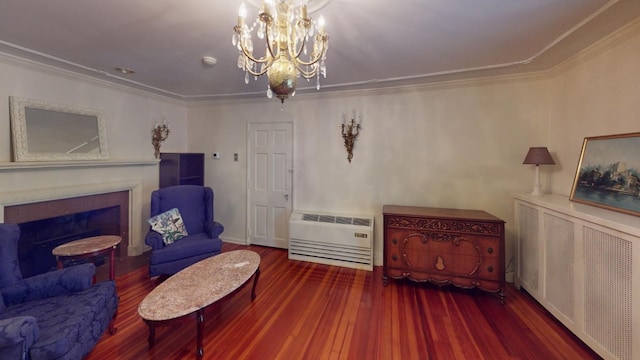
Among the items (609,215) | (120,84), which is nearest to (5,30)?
(120,84)

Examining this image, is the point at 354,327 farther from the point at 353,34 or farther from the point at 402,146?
the point at 353,34

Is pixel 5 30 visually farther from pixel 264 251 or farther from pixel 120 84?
pixel 264 251

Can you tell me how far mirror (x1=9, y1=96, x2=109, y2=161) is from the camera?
2.37m

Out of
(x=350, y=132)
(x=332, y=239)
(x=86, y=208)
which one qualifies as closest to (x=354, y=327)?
(x=332, y=239)

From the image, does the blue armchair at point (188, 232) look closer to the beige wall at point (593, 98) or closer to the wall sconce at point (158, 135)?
the wall sconce at point (158, 135)

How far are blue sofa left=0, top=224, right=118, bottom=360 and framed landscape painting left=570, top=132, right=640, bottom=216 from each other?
12.1 feet

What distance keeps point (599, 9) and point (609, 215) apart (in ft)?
4.57

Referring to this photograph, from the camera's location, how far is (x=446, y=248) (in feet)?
8.55

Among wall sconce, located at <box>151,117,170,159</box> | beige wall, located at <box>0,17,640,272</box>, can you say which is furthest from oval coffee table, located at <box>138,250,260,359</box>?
wall sconce, located at <box>151,117,170,159</box>

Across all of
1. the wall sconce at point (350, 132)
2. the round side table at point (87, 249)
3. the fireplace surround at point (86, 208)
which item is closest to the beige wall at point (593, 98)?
the wall sconce at point (350, 132)

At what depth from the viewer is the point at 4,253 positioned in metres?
1.71

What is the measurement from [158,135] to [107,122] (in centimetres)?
67

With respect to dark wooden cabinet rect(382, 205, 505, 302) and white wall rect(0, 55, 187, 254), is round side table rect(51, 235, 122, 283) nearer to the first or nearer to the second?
white wall rect(0, 55, 187, 254)

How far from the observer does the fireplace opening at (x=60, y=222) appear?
2539mm
